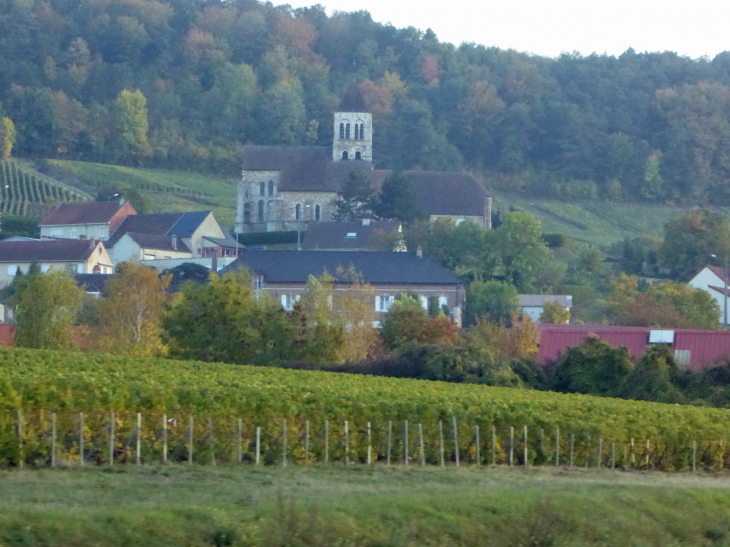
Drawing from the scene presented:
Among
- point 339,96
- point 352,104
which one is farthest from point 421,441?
point 339,96

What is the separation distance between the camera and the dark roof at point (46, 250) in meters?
76.2

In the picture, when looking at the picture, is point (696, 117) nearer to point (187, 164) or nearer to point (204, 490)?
point (187, 164)

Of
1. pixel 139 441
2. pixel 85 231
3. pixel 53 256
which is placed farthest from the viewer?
pixel 85 231

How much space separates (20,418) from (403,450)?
726 centimetres

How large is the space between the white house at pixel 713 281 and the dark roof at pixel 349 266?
17375 millimetres

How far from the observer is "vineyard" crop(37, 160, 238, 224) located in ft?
332

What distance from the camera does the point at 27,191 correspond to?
98750 mm

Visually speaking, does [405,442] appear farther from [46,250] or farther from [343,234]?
[46,250]

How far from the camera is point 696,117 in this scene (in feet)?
408

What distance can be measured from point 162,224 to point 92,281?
54.3 ft

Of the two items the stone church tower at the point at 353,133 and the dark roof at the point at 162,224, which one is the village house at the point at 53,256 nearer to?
→ the dark roof at the point at 162,224

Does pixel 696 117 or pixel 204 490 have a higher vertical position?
pixel 696 117

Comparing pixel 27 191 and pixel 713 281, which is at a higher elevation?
pixel 27 191

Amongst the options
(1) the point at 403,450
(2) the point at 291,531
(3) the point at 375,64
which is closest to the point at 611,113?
(3) the point at 375,64
